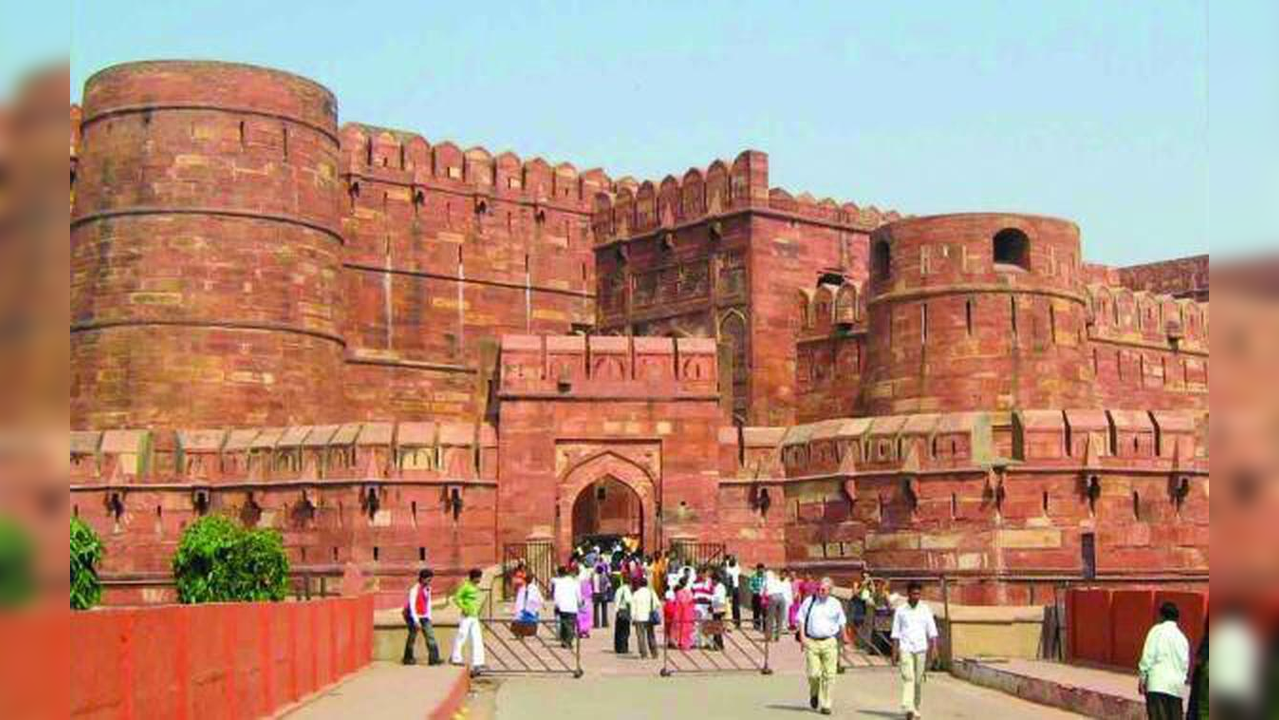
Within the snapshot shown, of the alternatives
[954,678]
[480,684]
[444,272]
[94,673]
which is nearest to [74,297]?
[444,272]

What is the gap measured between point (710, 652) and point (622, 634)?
961mm

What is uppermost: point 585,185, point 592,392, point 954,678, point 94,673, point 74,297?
point 585,185

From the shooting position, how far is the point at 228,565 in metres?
21.2

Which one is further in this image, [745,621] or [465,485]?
[465,485]

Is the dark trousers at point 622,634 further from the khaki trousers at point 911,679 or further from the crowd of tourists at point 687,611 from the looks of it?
the khaki trousers at point 911,679

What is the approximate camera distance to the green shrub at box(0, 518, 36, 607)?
128 centimetres

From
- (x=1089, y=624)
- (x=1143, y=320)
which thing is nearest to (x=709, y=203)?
(x=1143, y=320)

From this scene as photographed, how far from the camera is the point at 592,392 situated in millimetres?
22672

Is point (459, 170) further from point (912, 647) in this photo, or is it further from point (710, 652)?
point (912, 647)

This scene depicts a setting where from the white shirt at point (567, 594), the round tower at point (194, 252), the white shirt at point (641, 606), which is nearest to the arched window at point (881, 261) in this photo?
the round tower at point (194, 252)

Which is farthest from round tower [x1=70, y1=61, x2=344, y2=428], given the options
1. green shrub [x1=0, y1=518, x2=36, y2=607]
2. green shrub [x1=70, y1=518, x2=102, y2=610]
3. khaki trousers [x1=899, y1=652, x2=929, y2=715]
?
green shrub [x1=0, y1=518, x2=36, y2=607]

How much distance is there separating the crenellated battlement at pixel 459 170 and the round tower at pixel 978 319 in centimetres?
856

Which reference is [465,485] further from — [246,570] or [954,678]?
[954,678]

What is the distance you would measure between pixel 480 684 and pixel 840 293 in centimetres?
1605
